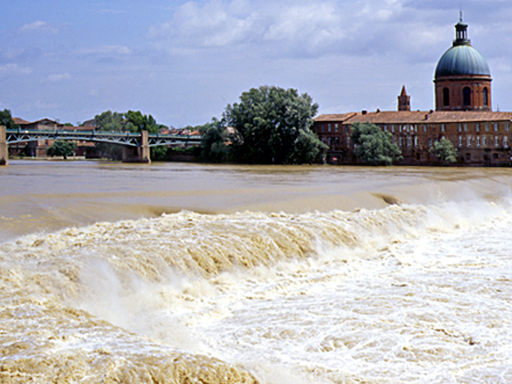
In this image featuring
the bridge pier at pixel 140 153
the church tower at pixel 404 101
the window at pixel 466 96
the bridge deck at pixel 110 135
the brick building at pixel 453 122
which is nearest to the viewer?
the brick building at pixel 453 122

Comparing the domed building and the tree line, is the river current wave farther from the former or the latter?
the domed building

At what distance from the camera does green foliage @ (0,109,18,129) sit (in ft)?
361

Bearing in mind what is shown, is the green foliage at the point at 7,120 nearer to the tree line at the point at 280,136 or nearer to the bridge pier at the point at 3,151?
the bridge pier at the point at 3,151

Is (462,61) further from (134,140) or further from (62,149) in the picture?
(62,149)

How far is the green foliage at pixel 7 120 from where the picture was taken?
361ft

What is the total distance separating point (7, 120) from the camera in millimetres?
111625

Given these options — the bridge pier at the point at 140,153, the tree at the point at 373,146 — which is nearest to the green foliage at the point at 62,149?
the bridge pier at the point at 140,153

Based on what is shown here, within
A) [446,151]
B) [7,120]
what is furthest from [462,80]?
[7,120]

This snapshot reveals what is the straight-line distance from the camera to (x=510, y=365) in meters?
6.73

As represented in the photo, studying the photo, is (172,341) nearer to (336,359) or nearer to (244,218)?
(336,359)

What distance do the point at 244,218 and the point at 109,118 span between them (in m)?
136

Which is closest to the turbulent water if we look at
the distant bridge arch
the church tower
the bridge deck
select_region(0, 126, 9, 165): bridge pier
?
select_region(0, 126, 9, 165): bridge pier

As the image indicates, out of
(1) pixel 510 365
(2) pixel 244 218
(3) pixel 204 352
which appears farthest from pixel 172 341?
(2) pixel 244 218

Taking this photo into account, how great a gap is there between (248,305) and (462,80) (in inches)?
3203
